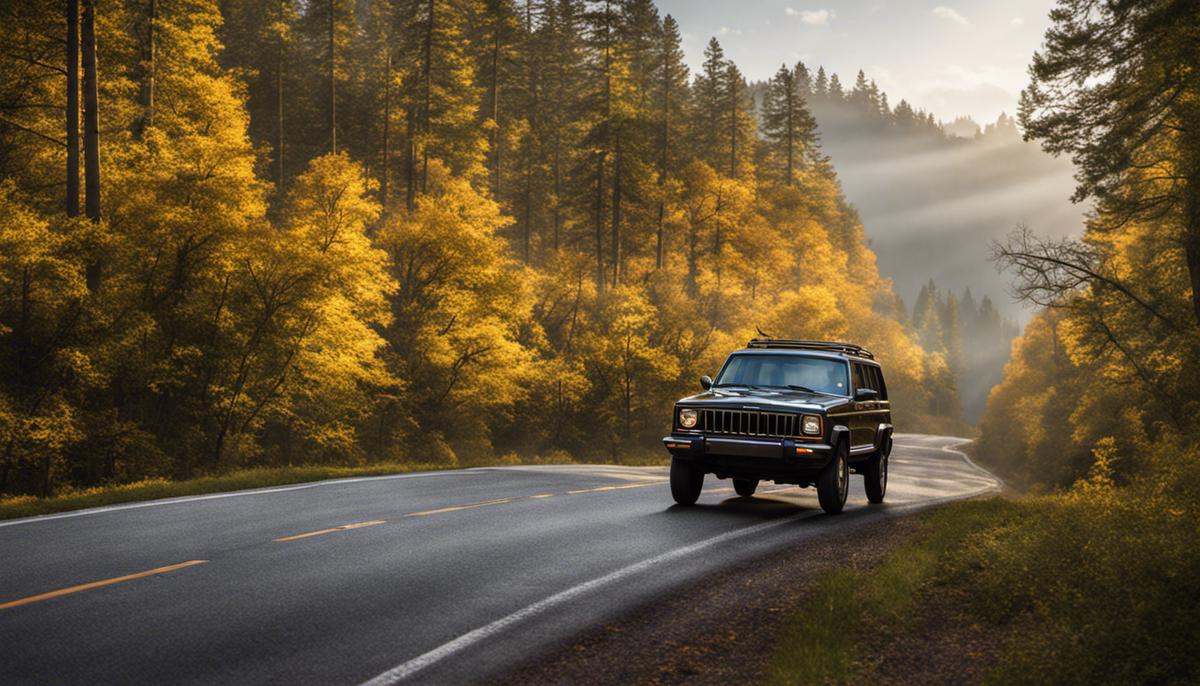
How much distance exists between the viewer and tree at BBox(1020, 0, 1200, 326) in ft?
67.5

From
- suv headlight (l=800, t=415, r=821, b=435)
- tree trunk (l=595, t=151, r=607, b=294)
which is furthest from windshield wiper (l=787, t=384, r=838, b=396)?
tree trunk (l=595, t=151, r=607, b=294)

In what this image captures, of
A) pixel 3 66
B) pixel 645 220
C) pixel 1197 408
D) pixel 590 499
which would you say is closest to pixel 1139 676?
Answer: pixel 590 499

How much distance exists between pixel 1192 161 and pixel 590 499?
53.1ft

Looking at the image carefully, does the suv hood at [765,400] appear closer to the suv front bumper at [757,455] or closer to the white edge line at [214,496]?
the suv front bumper at [757,455]

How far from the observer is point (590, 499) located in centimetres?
1369

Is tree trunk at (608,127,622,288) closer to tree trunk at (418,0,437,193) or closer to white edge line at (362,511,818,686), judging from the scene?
tree trunk at (418,0,437,193)

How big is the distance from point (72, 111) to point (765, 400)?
1849cm

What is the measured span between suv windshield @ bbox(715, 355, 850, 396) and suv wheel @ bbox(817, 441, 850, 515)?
101cm

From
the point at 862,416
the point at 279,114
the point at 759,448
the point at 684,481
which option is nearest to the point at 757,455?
the point at 759,448

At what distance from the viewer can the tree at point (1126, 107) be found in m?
20.6

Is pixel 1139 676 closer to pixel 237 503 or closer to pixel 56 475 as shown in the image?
pixel 237 503

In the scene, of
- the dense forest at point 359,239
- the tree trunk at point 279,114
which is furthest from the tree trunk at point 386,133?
the tree trunk at point 279,114

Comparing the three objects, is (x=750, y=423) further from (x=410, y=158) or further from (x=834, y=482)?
Result: (x=410, y=158)

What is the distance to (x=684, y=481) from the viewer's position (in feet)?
41.3
